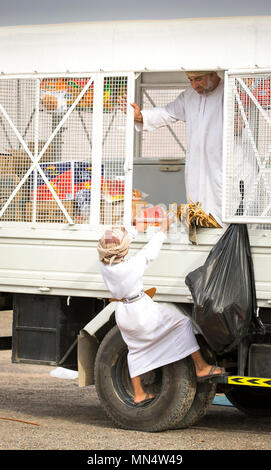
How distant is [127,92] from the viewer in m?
7.31

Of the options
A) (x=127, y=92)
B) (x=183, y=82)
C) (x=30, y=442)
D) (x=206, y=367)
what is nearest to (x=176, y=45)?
(x=127, y=92)

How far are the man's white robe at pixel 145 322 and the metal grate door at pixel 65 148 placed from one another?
1.65ft

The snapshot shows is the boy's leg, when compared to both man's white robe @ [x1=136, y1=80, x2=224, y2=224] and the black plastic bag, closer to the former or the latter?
the black plastic bag

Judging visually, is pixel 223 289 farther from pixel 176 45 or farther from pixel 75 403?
pixel 75 403

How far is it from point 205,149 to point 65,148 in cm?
113

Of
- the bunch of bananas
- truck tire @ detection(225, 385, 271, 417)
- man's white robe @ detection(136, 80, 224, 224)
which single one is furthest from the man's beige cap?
truck tire @ detection(225, 385, 271, 417)

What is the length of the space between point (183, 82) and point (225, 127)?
2.22 m

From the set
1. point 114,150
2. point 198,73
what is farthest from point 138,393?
point 198,73

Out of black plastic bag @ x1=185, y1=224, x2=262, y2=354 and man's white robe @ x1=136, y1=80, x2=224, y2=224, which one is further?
man's white robe @ x1=136, y1=80, x2=224, y2=224

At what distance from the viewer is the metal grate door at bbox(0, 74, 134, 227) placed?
734 cm

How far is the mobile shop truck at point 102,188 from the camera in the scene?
6.92 m

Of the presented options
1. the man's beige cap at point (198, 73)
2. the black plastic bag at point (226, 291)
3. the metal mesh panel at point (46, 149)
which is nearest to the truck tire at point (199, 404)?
the black plastic bag at point (226, 291)

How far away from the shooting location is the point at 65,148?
7.45 metres

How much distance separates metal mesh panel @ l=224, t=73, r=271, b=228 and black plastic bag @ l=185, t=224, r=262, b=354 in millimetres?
196
